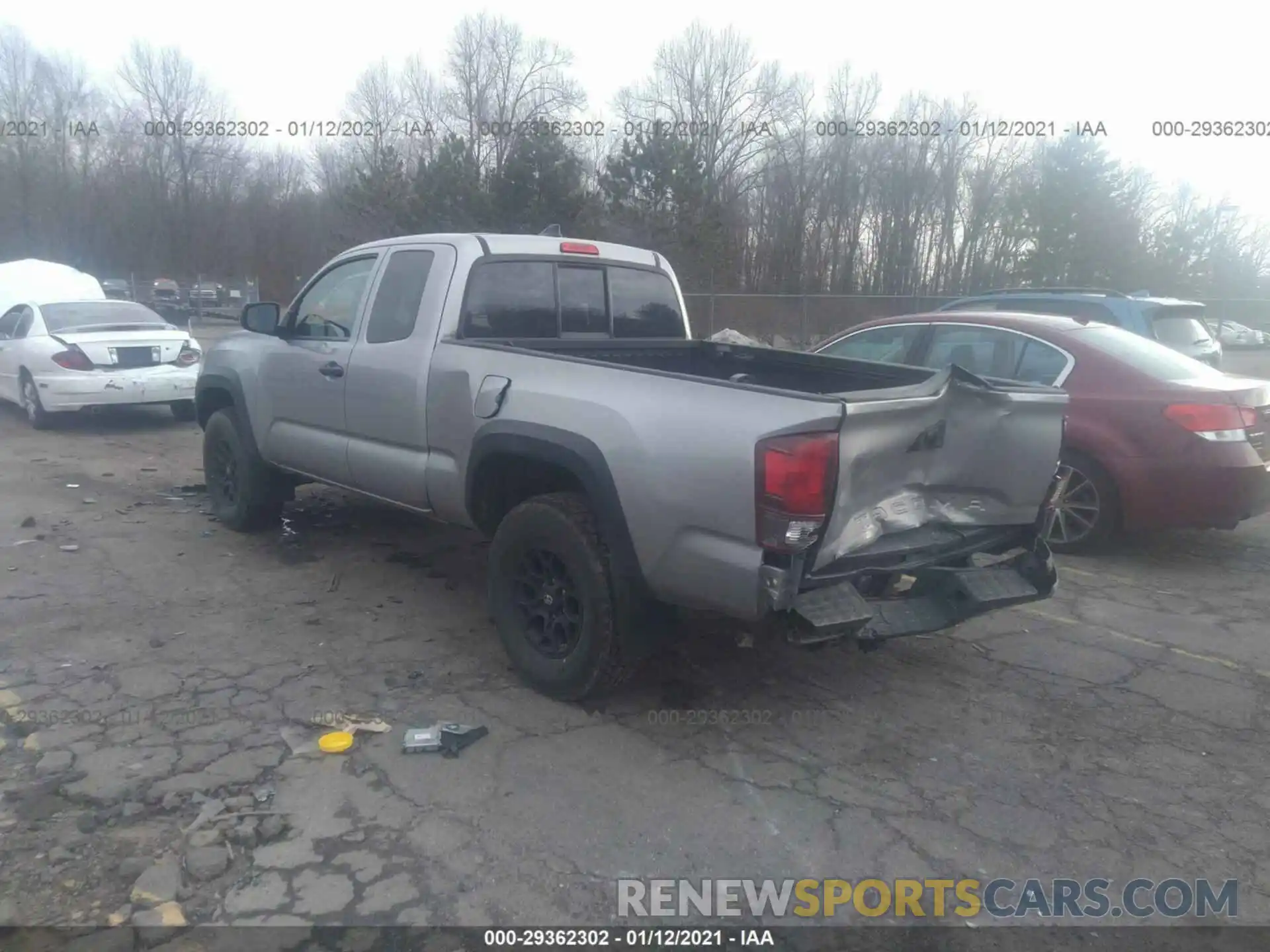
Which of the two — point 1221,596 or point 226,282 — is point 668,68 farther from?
point 1221,596

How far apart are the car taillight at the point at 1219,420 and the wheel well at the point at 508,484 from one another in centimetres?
417

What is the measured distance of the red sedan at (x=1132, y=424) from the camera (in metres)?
5.93

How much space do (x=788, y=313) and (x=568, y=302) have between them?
1864 centimetres

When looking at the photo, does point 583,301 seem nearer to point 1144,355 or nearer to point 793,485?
point 793,485

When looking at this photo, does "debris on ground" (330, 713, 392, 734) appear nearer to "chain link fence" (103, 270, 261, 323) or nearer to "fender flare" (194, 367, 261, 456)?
"fender flare" (194, 367, 261, 456)

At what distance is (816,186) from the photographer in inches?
1646

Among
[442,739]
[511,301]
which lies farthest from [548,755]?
[511,301]

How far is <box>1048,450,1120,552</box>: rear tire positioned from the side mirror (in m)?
5.26

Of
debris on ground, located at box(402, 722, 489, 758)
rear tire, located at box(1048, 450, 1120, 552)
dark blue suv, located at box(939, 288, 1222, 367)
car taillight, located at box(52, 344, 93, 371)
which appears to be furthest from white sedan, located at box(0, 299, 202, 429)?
rear tire, located at box(1048, 450, 1120, 552)

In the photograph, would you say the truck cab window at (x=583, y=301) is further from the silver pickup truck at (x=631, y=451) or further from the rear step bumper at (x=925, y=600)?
the rear step bumper at (x=925, y=600)

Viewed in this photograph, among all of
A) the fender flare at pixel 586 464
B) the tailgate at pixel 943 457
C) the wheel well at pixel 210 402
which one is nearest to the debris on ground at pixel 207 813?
the fender flare at pixel 586 464

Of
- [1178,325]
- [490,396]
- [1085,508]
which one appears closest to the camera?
[490,396]

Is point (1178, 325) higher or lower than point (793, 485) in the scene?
higher

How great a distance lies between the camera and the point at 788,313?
23344 millimetres
